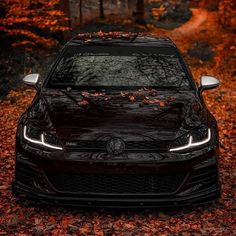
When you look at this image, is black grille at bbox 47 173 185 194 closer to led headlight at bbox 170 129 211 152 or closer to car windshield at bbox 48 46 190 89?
led headlight at bbox 170 129 211 152

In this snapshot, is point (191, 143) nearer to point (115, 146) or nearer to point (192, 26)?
point (115, 146)

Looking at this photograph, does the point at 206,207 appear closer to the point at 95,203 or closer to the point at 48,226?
the point at 95,203

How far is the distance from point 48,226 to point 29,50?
994cm

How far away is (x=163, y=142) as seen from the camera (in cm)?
→ 512

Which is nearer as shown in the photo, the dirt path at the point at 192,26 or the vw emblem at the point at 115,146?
the vw emblem at the point at 115,146

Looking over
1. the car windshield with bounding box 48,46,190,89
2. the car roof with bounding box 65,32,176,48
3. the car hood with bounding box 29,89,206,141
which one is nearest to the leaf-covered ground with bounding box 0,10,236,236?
the car hood with bounding box 29,89,206,141

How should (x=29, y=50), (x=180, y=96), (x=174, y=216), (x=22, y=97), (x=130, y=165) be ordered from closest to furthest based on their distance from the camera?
(x=130, y=165) < (x=174, y=216) < (x=180, y=96) < (x=22, y=97) < (x=29, y=50)

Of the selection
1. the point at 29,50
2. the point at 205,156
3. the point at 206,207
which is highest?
the point at 205,156

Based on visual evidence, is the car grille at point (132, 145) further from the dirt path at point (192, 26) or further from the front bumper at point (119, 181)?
the dirt path at point (192, 26)

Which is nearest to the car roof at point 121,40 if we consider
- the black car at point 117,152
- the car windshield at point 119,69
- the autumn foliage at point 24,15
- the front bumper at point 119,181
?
the car windshield at point 119,69

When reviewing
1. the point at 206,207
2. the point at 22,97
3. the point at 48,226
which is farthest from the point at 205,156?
the point at 22,97

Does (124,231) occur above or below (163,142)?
below

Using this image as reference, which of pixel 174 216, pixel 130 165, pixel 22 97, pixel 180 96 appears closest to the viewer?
pixel 130 165

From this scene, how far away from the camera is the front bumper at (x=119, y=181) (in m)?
5.07
